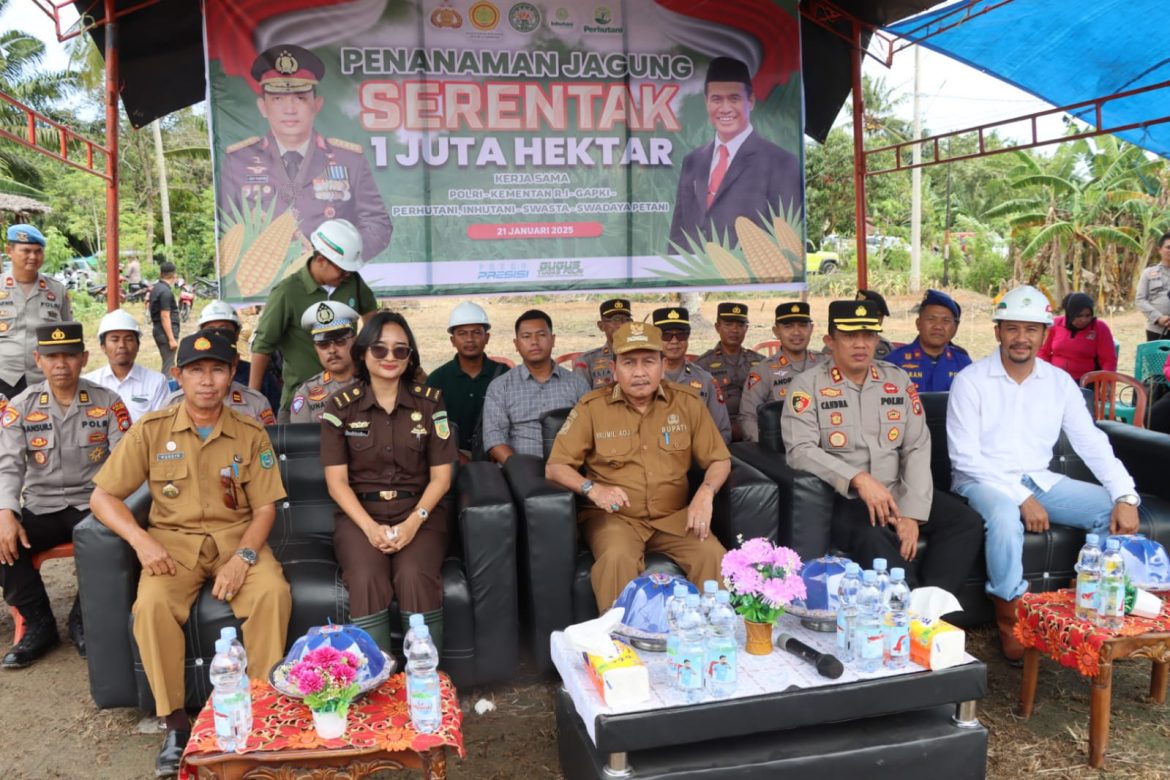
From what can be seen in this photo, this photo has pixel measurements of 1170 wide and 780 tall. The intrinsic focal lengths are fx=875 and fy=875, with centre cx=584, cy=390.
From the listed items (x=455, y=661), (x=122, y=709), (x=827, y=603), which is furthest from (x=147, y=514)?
(x=827, y=603)

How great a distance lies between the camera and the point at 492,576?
10.5 feet

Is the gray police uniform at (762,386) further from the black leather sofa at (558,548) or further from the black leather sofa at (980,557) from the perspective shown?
the black leather sofa at (558,548)

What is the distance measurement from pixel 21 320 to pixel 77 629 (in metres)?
2.02

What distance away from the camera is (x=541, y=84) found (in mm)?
5465

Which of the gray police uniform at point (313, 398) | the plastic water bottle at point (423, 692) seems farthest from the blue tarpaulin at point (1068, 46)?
the plastic water bottle at point (423, 692)

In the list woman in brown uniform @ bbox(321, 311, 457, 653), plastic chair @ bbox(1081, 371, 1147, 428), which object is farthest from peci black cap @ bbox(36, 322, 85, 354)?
plastic chair @ bbox(1081, 371, 1147, 428)

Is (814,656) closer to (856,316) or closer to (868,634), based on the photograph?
(868,634)

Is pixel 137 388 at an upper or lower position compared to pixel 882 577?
upper

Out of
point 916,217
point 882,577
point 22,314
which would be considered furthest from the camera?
point 916,217

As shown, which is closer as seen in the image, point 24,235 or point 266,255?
point 24,235

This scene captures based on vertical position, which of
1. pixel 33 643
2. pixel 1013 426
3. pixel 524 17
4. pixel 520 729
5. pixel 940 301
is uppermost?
pixel 524 17

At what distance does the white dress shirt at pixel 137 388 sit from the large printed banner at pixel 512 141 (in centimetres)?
106

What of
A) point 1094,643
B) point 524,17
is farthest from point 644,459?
point 524,17

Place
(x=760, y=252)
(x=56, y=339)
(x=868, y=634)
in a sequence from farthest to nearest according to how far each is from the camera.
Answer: (x=760, y=252), (x=56, y=339), (x=868, y=634)
